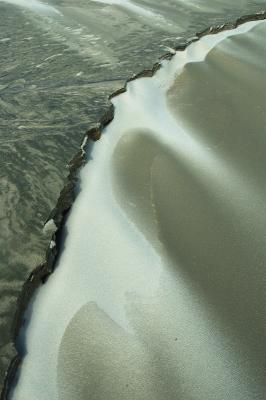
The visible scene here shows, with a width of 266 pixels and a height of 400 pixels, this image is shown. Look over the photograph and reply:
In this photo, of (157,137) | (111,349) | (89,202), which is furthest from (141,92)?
(111,349)

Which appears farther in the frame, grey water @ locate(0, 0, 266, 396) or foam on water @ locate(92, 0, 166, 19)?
foam on water @ locate(92, 0, 166, 19)

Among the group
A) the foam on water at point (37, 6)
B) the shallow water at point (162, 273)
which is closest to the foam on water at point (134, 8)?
the foam on water at point (37, 6)

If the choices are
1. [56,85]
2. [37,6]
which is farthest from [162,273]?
[37,6]

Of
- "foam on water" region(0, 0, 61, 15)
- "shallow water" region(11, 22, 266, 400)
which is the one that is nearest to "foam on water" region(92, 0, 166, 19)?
"foam on water" region(0, 0, 61, 15)

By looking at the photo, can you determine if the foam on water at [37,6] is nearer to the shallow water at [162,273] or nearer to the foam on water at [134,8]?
the foam on water at [134,8]

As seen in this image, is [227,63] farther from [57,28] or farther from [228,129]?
[57,28]

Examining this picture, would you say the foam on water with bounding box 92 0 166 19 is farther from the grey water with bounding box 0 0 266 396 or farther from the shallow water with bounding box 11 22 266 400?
the shallow water with bounding box 11 22 266 400
